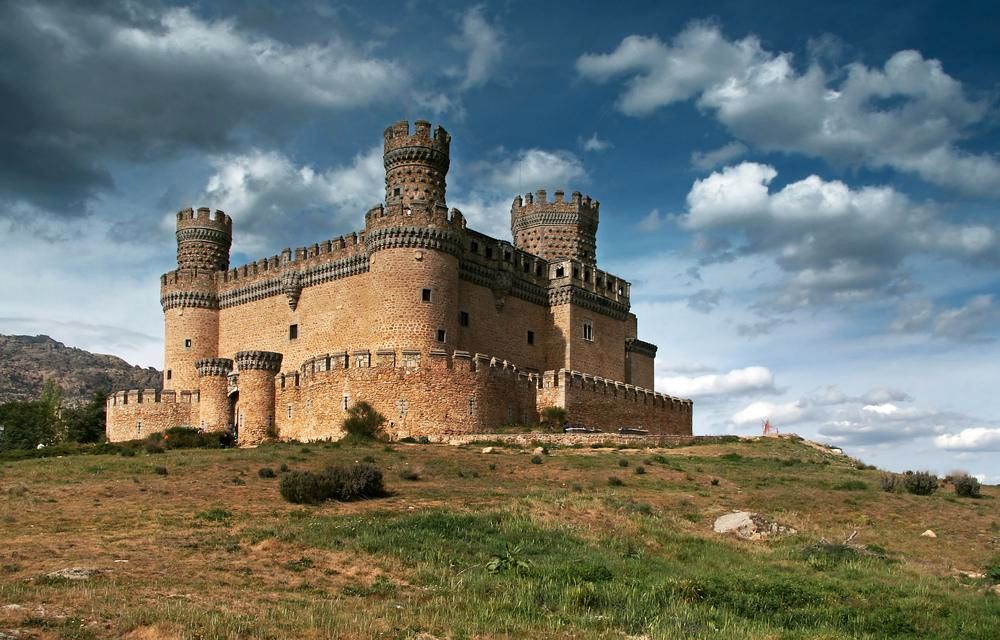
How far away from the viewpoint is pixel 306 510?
22922mm

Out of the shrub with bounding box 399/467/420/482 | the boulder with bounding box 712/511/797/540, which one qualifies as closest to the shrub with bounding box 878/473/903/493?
the boulder with bounding box 712/511/797/540

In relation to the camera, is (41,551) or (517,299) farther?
(517,299)

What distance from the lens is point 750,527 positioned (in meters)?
22.2

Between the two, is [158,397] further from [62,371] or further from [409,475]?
[62,371]

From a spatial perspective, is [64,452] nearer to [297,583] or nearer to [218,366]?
[218,366]

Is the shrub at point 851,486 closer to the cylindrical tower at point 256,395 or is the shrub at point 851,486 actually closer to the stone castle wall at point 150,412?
the cylindrical tower at point 256,395

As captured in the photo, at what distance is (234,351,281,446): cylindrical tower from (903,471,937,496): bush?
2615 cm

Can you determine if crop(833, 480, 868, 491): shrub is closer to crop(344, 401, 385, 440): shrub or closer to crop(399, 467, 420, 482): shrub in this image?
crop(399, 467, 420, 482): shrub

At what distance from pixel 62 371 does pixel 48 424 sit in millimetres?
70572

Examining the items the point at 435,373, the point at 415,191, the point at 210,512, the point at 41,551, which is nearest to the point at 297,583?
the point at 41,551

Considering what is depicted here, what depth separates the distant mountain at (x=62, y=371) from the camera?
379ft

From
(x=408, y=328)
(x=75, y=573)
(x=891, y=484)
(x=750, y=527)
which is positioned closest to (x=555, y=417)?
(x=408, y=328)

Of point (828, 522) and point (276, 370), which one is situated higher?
point (276, 370)

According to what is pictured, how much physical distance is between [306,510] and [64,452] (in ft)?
70.9
